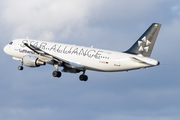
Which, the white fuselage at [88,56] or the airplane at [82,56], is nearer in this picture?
the white fuselage at [88,56]

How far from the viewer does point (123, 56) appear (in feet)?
181

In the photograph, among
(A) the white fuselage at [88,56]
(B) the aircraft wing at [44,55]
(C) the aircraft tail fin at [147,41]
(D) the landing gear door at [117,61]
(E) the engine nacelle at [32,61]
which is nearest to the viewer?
(A) the white fuselage at [88,56]

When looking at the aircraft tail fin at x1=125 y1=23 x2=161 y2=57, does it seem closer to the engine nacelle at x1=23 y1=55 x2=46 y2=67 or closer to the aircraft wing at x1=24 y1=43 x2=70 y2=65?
the aircraft wing at x1=24 y1=43 x2=70 y2=65

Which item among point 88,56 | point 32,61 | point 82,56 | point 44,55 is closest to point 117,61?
point 88,56

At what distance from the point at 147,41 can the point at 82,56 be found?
9843 millimetres

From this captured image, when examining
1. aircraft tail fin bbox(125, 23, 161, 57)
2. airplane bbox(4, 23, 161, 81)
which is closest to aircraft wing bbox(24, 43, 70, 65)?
airplane bbox(4, 23, 161, 81)

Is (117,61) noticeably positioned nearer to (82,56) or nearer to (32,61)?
(82,56)

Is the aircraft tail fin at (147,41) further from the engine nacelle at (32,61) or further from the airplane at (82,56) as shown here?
the engine nacelle at (32,61)

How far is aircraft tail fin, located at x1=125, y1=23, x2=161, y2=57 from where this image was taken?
5475cm

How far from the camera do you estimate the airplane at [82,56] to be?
5478cm

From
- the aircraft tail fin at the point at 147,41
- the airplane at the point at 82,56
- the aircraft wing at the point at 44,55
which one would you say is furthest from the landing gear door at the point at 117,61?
the aircraft wing at the point at 44,55

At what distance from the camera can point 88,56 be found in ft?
190

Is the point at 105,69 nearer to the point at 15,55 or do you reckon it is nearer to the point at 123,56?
the point at 123,56

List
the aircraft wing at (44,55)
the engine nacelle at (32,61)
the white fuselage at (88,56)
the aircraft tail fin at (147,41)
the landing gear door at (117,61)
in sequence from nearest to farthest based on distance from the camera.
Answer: the white fuselage at (88,56), the aircraft tail fin at (147,41), the landing gear door at (117,61), the aircraft wing at (44,55), the engine nacelle at (32,61)
